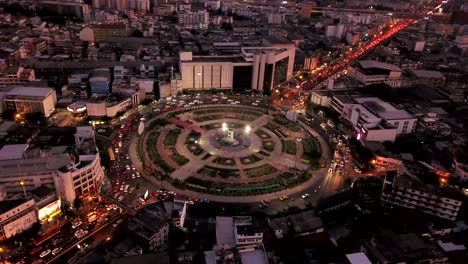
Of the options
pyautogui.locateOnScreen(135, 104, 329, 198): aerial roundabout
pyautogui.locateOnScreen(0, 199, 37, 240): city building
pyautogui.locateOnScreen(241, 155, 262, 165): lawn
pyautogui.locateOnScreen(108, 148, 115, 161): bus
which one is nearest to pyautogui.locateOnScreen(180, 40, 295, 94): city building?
pyautogui.locateOnScreen(135, 104, 329, 198): aerial roundabout

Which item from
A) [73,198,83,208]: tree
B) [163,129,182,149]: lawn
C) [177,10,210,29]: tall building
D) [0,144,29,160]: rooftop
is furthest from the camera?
[177,10,210,29]: tall building

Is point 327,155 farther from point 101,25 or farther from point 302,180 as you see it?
point 101,25

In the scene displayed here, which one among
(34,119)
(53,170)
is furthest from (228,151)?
(34,119)

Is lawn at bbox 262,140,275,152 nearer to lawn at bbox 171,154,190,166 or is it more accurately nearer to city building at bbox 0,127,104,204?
lawn at bbox 171,154,190,166

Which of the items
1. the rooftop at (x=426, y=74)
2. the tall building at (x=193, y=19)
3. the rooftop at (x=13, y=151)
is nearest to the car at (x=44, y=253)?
the rooftop at (x=13, y=151)

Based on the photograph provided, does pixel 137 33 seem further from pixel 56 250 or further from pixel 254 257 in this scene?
pixel 254 257

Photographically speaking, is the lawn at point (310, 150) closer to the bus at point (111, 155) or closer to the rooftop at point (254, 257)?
the rooftop at point (254, 257)

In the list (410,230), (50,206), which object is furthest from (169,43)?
(410,230)
